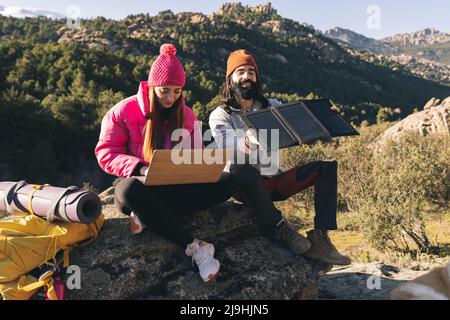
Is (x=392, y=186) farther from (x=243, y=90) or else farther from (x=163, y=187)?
(x=163, y=187)

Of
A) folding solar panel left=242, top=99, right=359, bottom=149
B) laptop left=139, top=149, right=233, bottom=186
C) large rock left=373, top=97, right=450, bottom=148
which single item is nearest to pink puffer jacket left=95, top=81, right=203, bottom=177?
laptop left=139, top=149, right=233, bottom=186

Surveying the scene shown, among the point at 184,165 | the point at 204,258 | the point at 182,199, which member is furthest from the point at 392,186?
the point at 184,165

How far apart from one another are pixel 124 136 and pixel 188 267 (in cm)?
133

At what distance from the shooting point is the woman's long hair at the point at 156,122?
3.62 metres

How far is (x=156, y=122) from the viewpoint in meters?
3.67

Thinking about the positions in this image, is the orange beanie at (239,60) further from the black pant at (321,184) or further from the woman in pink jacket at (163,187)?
the black pant at (321,184)

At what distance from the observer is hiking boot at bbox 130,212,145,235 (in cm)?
354

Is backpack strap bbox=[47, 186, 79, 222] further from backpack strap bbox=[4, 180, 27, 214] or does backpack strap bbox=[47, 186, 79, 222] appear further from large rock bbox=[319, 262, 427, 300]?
large rock bbox=[319, 262, 427, 300]

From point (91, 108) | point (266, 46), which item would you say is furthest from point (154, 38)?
point (91, 108)

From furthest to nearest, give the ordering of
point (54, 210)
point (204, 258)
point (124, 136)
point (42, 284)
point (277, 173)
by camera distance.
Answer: point (277, 173)
point (124, 136)
point (204, 258)
point (54, 210)
point (42, 284)

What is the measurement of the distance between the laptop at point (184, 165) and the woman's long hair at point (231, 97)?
46.5 inches

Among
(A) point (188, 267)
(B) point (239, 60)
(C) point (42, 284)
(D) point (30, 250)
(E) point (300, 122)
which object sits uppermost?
(B) point (239, 60)

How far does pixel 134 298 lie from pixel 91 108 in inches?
1479
